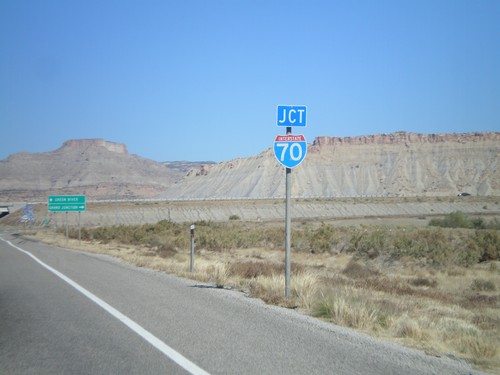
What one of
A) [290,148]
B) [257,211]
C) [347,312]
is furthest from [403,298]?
[257,211]

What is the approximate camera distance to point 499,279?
1803 centimetres

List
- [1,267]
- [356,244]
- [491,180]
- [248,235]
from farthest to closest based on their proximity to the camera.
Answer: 1. [491,180]
2. [248,235]
3. [356,244]
4. [1,267]

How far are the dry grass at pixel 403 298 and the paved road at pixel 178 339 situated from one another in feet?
1.67

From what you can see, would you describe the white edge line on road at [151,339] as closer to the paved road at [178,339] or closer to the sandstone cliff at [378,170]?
the paved road at [178,339]

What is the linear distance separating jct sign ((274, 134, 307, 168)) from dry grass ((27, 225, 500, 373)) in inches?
104

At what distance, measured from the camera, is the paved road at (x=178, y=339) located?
6.38 metres

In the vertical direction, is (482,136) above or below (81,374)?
above

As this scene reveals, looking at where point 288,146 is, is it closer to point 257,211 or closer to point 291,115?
point 291,115

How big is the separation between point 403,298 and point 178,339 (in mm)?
7253

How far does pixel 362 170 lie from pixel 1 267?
127 m

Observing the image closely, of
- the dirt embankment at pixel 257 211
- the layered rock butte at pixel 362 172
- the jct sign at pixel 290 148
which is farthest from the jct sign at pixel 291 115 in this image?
the layered rock butte at pixel 362 172

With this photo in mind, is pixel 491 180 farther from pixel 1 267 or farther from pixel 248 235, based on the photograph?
pixel 1 267

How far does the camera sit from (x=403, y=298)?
1318cm

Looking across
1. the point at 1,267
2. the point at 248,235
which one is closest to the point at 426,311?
the point at 1,267
